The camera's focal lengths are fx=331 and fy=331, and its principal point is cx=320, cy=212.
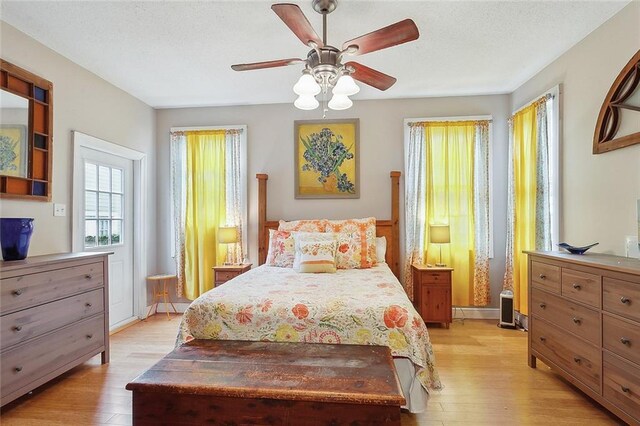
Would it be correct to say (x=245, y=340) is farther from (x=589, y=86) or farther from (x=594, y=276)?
(x=589, y=86)

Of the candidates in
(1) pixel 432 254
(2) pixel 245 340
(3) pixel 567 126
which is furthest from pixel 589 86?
(2) pixel 245 340

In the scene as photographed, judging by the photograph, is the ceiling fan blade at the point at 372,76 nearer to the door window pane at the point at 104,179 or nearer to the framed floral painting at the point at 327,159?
the framed floral painting at the point at 327,159

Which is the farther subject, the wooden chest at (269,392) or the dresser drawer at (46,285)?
the dresser drawer at (46,285)

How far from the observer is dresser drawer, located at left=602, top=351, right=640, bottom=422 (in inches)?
69.3

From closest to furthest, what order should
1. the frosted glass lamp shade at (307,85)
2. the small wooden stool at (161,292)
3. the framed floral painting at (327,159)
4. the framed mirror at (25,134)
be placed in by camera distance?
the frosted glass lamp shade at (307,85) < the framed mirror at (25,134) < the framed floral painting at (327,159) < the small wooden stool at (161,292)

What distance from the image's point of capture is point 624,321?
1.83m

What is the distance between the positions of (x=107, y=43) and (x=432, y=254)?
3.89 meters

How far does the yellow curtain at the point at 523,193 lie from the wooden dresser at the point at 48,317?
4.07 m

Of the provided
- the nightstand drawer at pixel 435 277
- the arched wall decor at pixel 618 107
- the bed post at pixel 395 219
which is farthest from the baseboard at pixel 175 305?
the arched wall decor at pixel 618 107

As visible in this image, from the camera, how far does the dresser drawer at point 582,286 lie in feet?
6.65

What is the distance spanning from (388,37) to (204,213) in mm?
3205

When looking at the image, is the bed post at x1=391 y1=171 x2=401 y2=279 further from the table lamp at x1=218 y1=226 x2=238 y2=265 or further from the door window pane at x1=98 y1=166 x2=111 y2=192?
the door window pane at x1=98 y1=166 x2=111 y2=192

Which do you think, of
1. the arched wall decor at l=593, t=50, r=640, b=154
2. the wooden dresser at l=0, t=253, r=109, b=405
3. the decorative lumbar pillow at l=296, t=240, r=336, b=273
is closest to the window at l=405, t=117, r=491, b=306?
the decorative lumbar pillow at l=296, t=240, r=336, b=273

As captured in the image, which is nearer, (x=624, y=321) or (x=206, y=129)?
(x=624, y=321)
